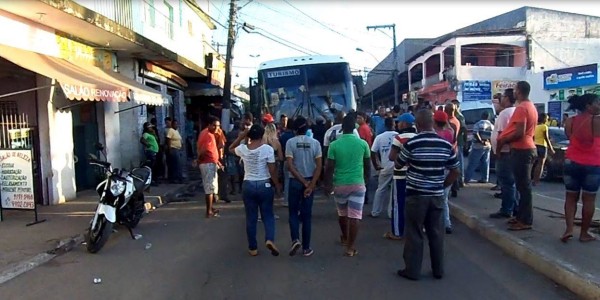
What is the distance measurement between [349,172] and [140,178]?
3.96 metres

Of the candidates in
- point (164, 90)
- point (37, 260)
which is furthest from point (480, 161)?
point (164, 90)

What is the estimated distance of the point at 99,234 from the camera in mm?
7301

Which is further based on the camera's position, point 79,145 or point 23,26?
point 79,145

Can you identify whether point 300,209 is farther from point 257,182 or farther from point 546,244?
point 546,244

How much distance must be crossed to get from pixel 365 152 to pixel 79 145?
30.0 ft

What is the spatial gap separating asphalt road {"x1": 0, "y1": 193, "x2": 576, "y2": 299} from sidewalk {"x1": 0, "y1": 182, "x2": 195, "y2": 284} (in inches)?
8.0

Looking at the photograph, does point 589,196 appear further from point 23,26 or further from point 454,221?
point 23,26

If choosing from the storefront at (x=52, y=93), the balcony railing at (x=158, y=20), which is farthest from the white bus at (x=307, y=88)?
the balcony railing at (x=158, y=20)

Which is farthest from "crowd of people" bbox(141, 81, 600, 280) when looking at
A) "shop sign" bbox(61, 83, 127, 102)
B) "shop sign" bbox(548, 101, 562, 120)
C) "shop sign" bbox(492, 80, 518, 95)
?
"shop sign" bbox(492, 80, 518, 95)

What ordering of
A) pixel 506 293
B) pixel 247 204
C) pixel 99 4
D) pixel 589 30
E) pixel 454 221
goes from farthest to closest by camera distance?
pixel 589 30, pixel 99 4, pixel 454 221, pixel 247 204, pixel 506 293

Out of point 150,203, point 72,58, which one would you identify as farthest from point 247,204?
point 72,58

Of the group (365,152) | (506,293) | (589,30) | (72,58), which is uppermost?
(589,30)

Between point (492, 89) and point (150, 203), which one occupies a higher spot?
point (492, 89)

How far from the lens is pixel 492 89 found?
3469 centimetres
